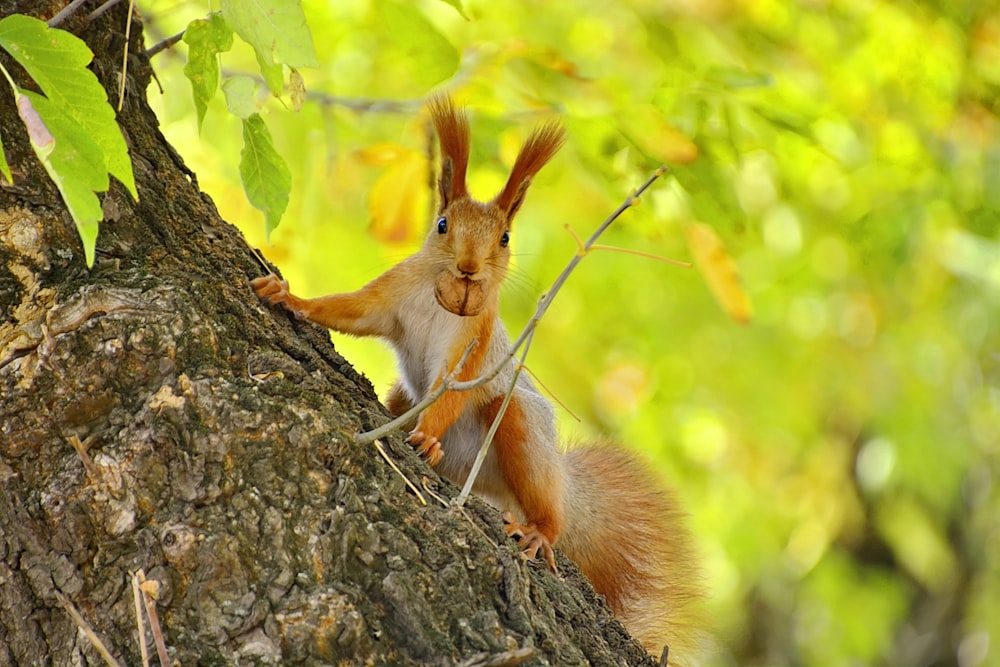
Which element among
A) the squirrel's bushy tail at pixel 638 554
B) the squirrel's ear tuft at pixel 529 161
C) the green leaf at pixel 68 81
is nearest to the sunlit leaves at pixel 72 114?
the green leaf at pixel 68 81

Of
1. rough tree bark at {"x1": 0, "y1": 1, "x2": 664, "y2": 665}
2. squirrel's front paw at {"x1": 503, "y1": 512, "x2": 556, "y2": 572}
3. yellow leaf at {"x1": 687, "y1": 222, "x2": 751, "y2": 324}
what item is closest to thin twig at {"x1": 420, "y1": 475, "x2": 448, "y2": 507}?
rough tree bark at {"x1": 0, "y1": 1, "x2": 664, "y2": 665}

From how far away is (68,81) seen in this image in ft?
3.48

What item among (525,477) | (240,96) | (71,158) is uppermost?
(71,158)

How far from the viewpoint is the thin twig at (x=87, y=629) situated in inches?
42.7

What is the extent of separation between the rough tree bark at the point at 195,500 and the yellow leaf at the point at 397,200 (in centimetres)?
134

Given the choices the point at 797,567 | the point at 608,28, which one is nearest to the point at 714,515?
the point at 797,567

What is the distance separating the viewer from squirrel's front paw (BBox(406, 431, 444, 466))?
67.6 inches

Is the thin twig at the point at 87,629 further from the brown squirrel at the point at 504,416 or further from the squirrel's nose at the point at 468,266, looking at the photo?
the squirrel's nose at the point at 468,266

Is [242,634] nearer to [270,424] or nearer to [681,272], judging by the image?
[270,424]

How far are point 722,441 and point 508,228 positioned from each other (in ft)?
11.4

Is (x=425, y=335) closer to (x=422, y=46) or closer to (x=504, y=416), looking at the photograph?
(x=504, y=416)

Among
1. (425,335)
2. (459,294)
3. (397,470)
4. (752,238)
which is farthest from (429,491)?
(752,238)

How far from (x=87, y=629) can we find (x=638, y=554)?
1.29 meters

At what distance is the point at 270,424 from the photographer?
48.2 inches
